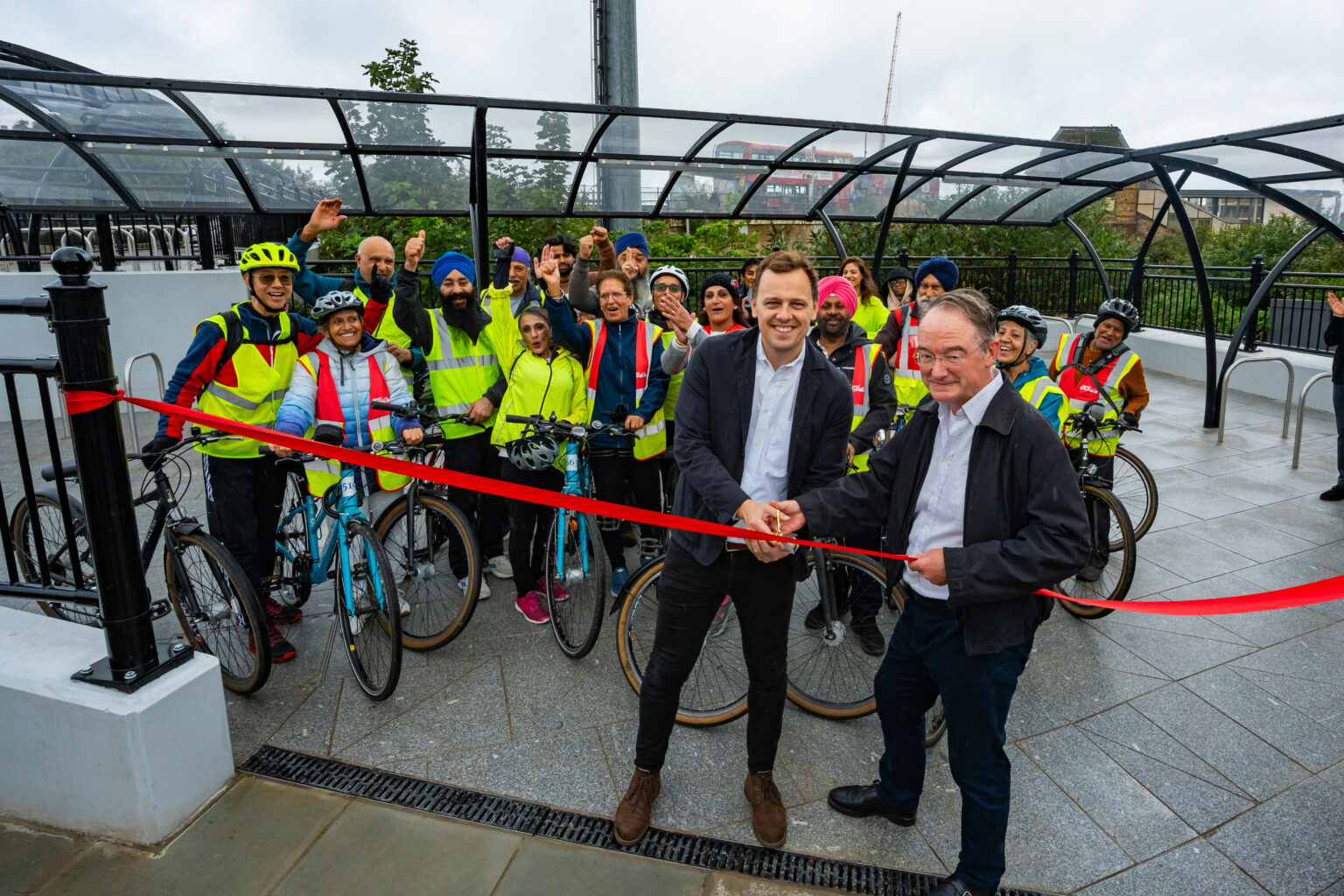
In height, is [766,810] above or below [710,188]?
below

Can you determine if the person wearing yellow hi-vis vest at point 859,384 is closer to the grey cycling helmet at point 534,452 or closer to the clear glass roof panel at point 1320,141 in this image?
the grey cycling helmet at point 534,452

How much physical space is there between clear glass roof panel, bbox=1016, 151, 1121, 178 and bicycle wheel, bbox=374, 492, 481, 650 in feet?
25.7

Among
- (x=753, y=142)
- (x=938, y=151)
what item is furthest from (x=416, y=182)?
(x=938, y=151)

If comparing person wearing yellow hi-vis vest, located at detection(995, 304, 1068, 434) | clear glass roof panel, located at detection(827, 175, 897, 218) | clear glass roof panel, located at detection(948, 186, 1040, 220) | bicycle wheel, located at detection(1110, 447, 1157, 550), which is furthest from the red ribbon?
clear glass roof panel, located at detection(948, 186, 1040, 220)

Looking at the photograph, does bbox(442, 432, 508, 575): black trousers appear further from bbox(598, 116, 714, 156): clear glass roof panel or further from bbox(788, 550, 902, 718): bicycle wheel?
bbox(598, 116, 714, 156): clear glass roof panel

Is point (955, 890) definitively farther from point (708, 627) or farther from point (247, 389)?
point (247, 389)

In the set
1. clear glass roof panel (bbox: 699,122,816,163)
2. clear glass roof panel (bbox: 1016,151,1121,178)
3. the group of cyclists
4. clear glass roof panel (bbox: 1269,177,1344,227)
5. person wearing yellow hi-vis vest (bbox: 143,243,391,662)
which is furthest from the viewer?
clear glass roof panel (bbox: 1016,151,1121,178)

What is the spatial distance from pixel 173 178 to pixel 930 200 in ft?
26.2

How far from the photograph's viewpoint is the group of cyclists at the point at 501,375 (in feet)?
12.6

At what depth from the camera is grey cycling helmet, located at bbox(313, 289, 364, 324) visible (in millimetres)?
3809

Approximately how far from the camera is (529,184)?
7.79 m

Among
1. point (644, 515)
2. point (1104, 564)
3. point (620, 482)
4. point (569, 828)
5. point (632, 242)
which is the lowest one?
point (569, 828)

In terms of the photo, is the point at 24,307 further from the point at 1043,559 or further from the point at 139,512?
the point at 139,512

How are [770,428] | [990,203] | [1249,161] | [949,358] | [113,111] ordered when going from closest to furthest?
[949,358], [770,428], [113,111], [1249,161], [990,203]
